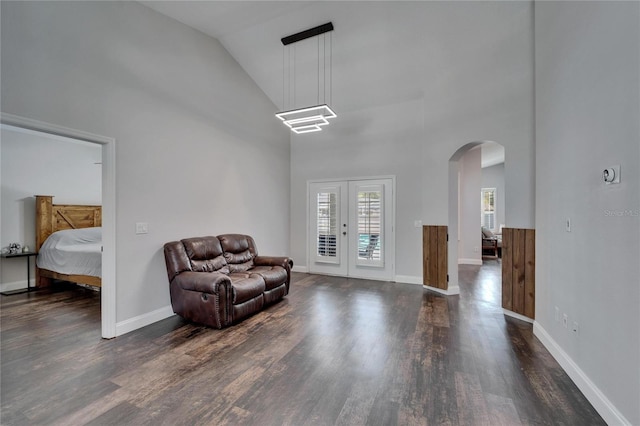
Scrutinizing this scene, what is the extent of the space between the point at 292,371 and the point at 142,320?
214 centimetres

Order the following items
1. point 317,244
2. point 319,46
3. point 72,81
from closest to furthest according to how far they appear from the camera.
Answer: point 72,81 < point 319,46 < point 317,244

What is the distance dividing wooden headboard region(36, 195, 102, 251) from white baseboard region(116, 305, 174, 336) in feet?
11.5

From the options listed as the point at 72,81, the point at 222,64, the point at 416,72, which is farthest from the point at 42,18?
the point at 416,72

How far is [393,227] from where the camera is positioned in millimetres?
5293

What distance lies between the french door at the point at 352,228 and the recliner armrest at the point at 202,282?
3.04 metres

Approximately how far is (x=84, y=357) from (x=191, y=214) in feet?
6.47

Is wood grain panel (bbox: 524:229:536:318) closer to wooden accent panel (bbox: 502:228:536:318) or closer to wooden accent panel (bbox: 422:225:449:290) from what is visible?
wooden accent panel (bbox: 502:228:536:318)

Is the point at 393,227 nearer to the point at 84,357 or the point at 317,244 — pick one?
the point at 317,244

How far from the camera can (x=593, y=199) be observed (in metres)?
→ 1.99

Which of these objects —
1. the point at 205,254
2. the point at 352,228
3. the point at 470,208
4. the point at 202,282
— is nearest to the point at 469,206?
the point at 470,208

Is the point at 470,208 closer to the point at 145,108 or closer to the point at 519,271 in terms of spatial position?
the point at 519,271

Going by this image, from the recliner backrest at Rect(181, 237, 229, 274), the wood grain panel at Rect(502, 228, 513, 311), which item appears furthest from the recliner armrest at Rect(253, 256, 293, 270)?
the wood grain panel at Rect(502, 228, 513, 311)

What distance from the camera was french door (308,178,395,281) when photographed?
17.6 feet

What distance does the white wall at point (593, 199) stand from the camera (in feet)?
5.20
